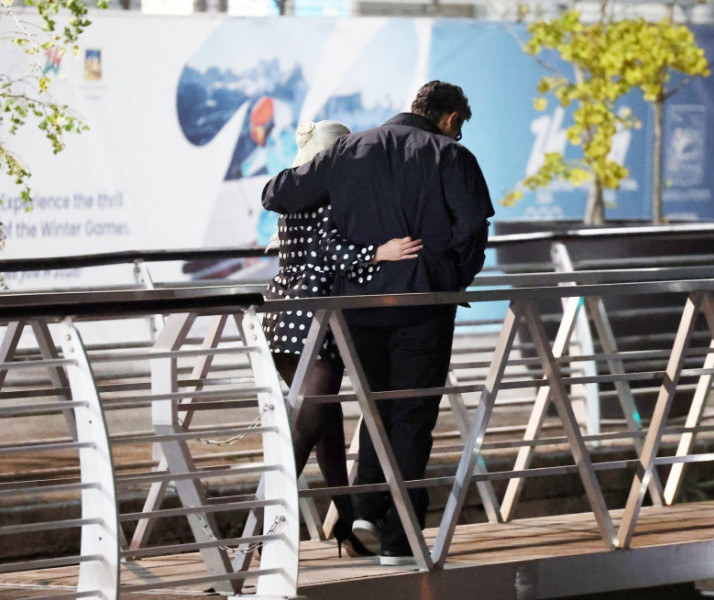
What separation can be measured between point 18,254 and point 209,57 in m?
2.00

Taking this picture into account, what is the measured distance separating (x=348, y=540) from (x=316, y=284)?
93cm

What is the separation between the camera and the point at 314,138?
5.02m

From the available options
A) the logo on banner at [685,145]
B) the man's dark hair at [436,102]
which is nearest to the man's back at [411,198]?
the man's dark hair at [436,102]

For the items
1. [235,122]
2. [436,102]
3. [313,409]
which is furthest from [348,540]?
[235,122]

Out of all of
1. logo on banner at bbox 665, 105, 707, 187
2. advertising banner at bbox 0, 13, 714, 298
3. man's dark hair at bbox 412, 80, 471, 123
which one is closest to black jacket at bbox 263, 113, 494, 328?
man's dark hair at bbox 412, 80, 471, 123

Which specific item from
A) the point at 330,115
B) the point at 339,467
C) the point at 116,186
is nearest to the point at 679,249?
the point at 330,115

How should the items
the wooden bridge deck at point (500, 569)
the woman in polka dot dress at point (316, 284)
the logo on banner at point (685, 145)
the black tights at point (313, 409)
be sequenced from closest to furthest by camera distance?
the wooden bridge deck at point (500, 569) < the woman in polka dot dress at point (316, 284) < the black tights at point (313, 409) < the logo on banner at point (685, 145)

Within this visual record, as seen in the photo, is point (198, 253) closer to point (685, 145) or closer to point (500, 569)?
point (500, 569)

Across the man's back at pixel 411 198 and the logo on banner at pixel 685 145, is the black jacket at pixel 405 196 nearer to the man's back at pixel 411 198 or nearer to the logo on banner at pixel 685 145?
the man's back at pixel 411 198

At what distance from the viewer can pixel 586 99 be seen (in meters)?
10.7

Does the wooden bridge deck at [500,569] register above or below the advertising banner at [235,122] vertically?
below

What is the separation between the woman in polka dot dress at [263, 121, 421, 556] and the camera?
4781 millimetres

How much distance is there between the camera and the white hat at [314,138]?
5.01 meters

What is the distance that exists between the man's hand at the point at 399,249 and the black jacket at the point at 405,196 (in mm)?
30
